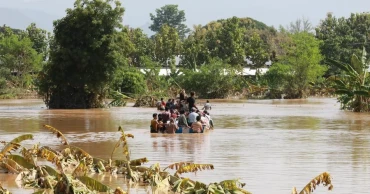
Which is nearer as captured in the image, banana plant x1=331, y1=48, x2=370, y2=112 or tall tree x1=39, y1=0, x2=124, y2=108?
banana plant x1=331, y1=48, x2=370, y2=112

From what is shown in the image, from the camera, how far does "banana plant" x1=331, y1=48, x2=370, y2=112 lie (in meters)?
36.9

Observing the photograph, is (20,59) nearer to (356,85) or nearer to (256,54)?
(256,54)

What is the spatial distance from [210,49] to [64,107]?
127 feet

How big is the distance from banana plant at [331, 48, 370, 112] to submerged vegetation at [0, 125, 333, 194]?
884 inches

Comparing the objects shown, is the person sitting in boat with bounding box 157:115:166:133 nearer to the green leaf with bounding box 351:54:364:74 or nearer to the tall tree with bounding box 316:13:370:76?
the green leaf with bounding box 351:54:364:74

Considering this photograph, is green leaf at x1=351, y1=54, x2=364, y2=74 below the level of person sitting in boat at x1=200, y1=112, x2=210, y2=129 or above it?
above

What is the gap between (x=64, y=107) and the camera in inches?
1770

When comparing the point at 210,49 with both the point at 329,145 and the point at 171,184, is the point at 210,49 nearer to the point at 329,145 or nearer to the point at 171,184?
the point at 329,145

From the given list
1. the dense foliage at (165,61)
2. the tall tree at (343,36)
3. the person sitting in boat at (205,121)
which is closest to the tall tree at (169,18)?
the dense foliage at (165,61)

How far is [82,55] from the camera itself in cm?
4362

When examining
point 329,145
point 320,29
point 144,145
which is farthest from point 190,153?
point 320,29

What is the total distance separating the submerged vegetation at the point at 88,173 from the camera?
1205 cm

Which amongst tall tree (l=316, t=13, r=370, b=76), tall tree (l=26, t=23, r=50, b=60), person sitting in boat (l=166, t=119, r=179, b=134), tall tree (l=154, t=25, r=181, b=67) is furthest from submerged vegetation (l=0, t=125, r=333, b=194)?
tall tree (l=26, t=23, r=50, b=60)

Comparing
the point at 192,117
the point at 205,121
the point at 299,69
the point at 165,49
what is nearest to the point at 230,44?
the point at 165,49
